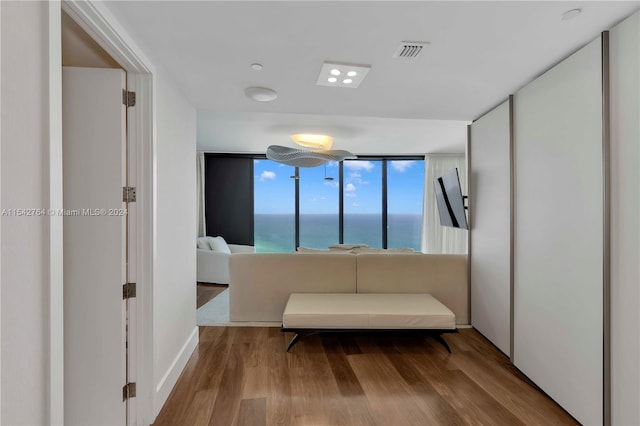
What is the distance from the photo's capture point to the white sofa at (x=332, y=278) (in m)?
3.38

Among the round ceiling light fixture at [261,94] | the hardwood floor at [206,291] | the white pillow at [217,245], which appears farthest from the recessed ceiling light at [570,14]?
the white pillow at [217,245]

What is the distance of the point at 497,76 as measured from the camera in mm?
2160

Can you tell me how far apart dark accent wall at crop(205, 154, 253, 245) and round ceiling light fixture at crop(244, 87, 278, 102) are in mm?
4270

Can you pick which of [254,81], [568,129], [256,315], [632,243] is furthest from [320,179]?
[632,243]

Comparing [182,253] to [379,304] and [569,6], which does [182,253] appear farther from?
[569,6]

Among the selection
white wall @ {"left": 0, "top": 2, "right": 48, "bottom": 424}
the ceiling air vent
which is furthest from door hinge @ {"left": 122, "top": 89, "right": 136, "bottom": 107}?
the ceiling air vent

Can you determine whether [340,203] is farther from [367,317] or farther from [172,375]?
[172,375]

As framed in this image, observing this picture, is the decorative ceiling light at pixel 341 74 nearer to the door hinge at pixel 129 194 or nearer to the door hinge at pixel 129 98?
the door hinge at pixel 129 98

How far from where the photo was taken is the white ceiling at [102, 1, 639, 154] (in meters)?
1.45

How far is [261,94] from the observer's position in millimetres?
2457

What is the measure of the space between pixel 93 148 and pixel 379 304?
8.44 ft

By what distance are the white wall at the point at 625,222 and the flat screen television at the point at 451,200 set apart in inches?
55.2

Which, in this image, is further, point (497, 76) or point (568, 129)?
point (497, 76)

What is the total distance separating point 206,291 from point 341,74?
400cm
